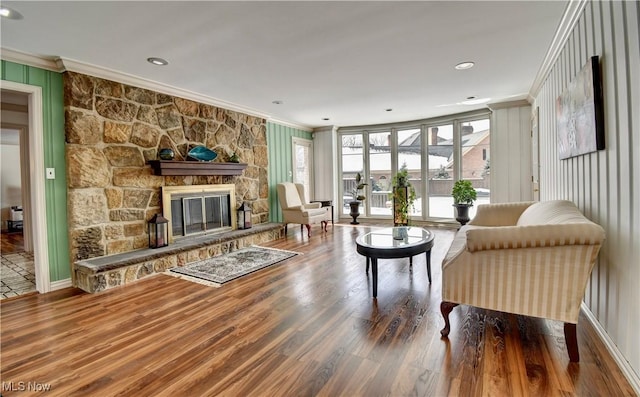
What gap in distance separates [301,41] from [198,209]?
2.99 m

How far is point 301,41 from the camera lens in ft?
9.23

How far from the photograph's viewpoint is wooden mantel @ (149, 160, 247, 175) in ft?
13.1

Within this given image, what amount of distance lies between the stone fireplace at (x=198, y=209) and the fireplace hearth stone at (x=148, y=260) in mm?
176

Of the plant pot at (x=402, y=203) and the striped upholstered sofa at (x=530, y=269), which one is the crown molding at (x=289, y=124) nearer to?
the plant pot at (x=402, y=203)

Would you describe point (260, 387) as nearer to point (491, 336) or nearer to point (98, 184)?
point (491, 336)

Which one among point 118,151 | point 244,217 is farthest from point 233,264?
point 118,151

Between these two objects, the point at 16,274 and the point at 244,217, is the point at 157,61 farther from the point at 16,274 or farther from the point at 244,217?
the point at 16,274

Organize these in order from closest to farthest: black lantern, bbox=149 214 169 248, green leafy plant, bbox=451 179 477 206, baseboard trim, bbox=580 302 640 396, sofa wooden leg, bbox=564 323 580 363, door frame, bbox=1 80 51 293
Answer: baseboard trim, bbox=580 302 640 396 < sofa wooden leg, bbox=564 323 580 363 < door frame, bbox=1 80 51 293 < black lantern, bbox=149 214 169 248 < green leafy plant, bbox=451 179 477 206

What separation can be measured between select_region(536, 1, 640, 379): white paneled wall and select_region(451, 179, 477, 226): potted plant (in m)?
3.53

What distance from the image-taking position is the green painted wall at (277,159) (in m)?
6.38

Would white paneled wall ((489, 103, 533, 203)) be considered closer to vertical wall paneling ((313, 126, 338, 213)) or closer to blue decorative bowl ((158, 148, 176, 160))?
vertical wall paneling ((313, 126, 338, 213))

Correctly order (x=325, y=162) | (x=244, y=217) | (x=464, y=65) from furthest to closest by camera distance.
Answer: (x=325, y=162)
(x=244, y=217)
(x=464, y=65)

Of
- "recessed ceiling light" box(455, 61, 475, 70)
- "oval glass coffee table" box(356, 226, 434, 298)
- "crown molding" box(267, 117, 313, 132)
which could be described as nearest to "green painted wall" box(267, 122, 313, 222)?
"crown molding" box(267, 117, 313, 132)

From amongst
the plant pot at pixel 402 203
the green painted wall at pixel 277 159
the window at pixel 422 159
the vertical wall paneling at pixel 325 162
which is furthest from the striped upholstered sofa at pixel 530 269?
the vertical wall paneling at pixel 325 162
